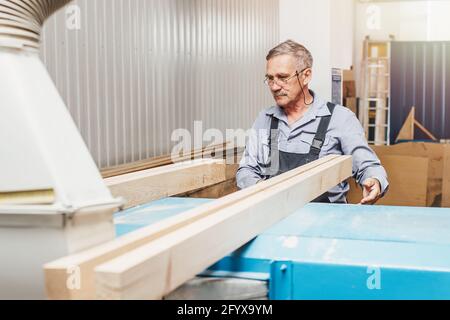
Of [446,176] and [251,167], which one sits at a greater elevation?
[251,167]

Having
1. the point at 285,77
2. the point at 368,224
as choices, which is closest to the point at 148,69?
the point at 285,77

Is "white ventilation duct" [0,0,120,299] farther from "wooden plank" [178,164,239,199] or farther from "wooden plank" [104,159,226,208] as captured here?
"wooden plank" [178,164,239,199]

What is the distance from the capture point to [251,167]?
3.13 metres

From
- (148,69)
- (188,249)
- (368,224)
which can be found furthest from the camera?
(148,69)

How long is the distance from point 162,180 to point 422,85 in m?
9.46

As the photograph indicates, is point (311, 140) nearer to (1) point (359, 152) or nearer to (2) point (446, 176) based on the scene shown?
(1) point (359, 152)

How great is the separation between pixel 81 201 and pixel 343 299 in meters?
0.58

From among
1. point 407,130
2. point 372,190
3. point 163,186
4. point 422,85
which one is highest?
point 422,85

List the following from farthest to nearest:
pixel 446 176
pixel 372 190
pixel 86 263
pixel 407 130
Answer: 1. pixel 407 130
2. pixel 446 176
3. pixel 372 190
4. pixel 86 263

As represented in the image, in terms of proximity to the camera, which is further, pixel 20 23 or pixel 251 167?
pixel 251 167

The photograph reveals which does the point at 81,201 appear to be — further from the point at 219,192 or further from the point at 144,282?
the point at 219,192

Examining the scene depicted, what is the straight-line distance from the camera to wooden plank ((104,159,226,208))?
1.80 meters

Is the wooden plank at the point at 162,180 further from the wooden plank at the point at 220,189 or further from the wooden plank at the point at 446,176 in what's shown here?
the wooden plank at the point at 446,176

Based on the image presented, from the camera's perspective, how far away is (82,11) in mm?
2781
